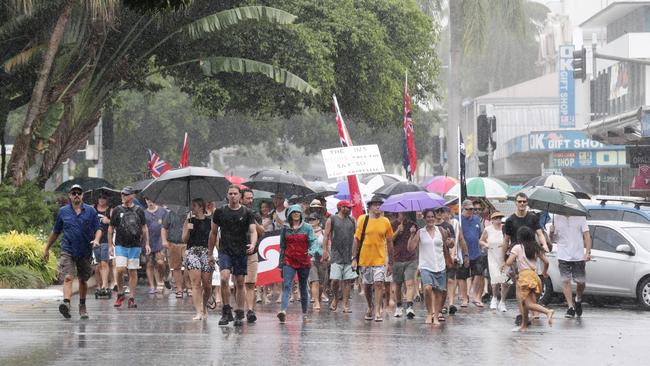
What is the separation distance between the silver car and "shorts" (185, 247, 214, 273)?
289 inches

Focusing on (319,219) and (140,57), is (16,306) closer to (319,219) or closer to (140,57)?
(319,219)

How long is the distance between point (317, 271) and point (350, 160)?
11.7 ft

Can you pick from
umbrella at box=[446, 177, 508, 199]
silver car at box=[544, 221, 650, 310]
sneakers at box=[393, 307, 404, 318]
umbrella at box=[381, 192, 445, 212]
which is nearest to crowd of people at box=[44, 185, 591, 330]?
sneakers at box=[393, 307, 404, 318]

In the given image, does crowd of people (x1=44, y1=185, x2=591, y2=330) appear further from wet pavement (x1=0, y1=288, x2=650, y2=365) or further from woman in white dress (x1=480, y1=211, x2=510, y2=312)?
wet pavement (x1=0, y1=288, x2=650, y2=365)

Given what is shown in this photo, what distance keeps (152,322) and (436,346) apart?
14.0ft

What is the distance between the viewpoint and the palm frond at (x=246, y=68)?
28625 millimetres

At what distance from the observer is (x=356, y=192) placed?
2383cm

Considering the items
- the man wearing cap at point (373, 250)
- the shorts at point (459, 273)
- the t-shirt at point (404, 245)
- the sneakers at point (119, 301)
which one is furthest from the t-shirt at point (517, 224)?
the sneakers at point (119, 301)

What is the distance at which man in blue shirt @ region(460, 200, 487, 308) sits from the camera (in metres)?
21.3

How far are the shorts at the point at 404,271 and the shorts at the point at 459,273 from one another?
1500 mm

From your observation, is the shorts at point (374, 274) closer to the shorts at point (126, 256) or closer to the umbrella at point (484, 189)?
the shorts at point (126, 256)

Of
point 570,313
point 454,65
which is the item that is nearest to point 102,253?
point 570,313

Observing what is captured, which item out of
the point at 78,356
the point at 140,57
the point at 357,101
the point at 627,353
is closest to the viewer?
the point at 78,356

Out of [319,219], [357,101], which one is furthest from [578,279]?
[357,101]
